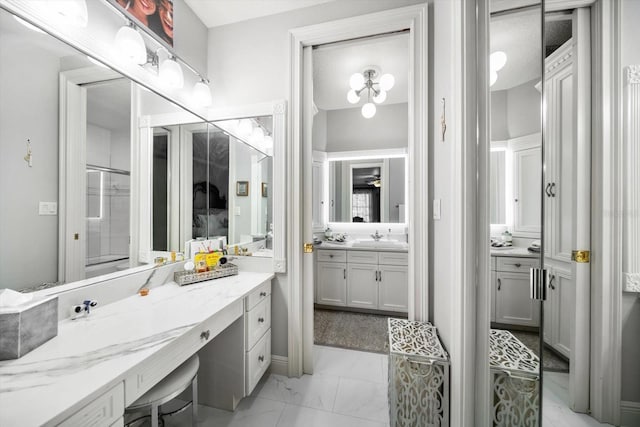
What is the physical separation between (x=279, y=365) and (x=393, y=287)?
1565mm

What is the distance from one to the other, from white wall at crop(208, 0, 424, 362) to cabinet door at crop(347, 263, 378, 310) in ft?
4.16

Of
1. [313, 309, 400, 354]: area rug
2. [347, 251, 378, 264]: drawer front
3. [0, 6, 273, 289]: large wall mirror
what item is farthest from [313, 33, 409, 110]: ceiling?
[313, 309, 400, 354]: area rug

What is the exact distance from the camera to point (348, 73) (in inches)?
101

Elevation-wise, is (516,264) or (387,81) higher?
(387,81)

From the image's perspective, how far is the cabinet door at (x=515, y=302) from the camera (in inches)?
27.0

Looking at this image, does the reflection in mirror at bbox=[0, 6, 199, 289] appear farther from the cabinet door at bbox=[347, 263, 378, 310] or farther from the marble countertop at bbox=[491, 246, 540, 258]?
the cabinet door at bbox=[347, 263, 378, 310]

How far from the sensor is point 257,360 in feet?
5.05

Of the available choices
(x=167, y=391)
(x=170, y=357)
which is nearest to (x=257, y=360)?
(x=167, y=391)

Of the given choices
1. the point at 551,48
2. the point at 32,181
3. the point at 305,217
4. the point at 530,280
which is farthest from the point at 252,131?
the point at 530,280

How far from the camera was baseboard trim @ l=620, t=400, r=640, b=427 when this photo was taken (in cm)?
40

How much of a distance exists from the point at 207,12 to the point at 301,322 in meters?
2.58

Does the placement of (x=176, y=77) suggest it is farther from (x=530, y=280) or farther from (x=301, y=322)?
(x=530, y=280)

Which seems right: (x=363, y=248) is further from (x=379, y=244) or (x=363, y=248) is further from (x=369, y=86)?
(x=369, y=86)

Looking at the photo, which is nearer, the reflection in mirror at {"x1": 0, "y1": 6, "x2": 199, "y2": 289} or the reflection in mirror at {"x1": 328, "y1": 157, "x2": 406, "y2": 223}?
the reflection in mirror at {"x1": 0, "y1": 6, "x2": 199, "y2": 289}
